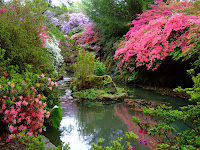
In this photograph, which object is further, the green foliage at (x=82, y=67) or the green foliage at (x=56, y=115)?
the green foliage at (x=82, y=67)

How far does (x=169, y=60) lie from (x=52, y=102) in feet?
17.8

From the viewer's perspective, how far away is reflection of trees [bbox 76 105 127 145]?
3.21 m

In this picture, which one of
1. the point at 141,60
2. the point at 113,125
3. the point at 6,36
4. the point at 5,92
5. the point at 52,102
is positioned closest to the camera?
the point at 5,92

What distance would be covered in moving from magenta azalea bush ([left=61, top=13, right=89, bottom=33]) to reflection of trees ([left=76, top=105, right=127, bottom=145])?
17.9 meters

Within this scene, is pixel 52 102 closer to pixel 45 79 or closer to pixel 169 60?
pixel 45 79

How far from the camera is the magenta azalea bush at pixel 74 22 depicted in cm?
2095

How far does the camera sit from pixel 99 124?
385 cm

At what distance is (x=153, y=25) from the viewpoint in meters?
7.04

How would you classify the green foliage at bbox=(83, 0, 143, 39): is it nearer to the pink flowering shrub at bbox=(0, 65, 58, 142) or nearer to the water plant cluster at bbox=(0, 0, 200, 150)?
the water plant cluster at bbox=(0, 0, 200, 150)

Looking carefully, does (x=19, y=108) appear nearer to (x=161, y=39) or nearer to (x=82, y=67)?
(x=82, y=67)

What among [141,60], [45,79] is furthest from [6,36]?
[141,60]

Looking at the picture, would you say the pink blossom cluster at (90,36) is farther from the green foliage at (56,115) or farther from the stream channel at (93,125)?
the green foliage at (56,115)

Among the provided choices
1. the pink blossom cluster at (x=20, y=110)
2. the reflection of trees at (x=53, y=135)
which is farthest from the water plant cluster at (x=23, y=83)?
the reflection of trees at (x=53, y=135)

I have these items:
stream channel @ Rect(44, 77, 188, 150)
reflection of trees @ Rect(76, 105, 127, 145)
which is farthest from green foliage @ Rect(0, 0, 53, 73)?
reflection of trees @ Rect(76, 105, 127, 145)
